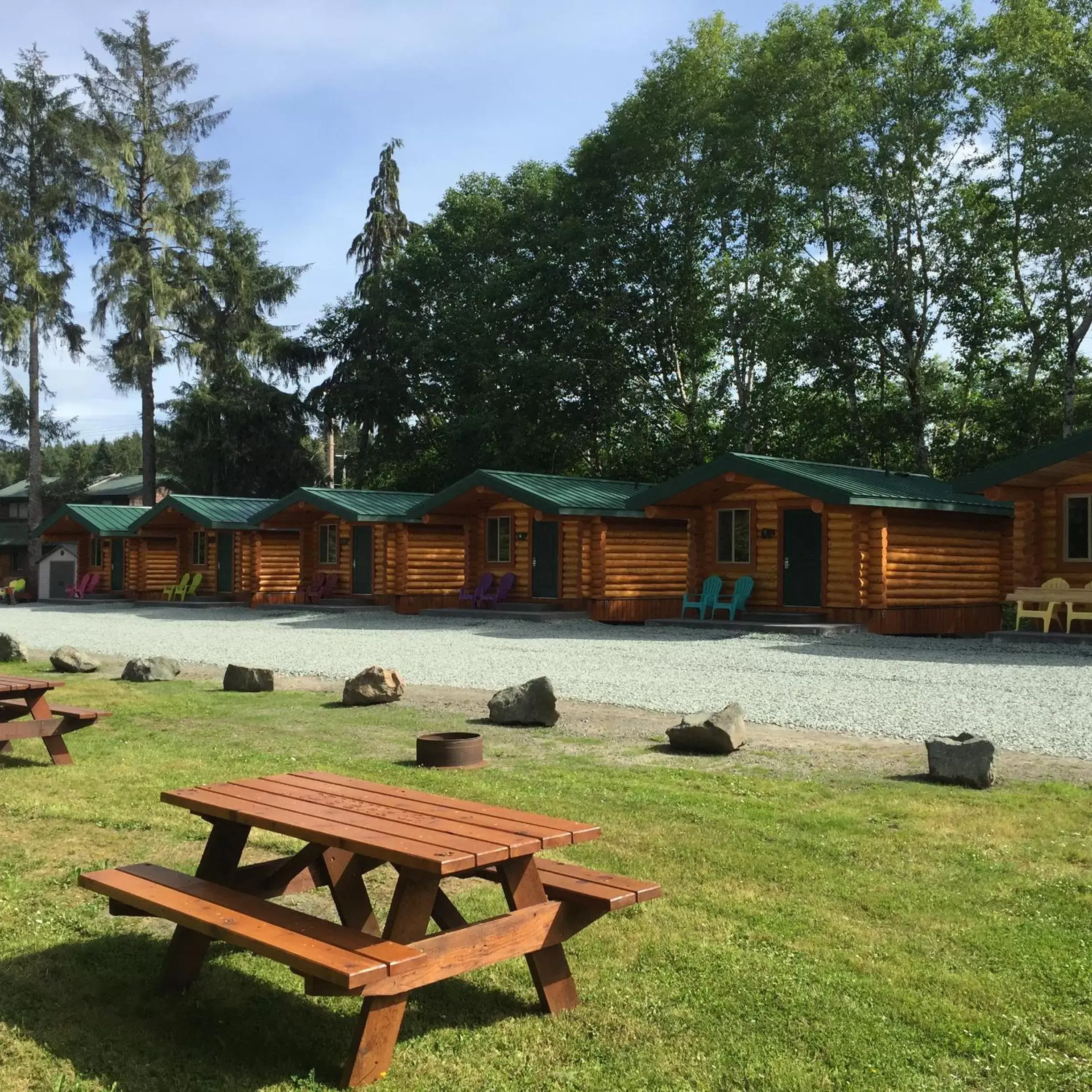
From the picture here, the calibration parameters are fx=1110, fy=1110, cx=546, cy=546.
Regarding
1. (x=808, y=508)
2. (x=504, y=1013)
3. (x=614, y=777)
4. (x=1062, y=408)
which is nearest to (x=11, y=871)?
(x=504, y=1013)

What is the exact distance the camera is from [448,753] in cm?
A: 699

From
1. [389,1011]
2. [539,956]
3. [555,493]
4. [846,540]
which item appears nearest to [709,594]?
[846,540]

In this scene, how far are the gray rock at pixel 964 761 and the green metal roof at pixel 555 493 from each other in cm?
1530

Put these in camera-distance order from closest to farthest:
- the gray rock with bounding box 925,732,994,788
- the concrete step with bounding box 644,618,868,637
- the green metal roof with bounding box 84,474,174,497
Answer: the gray rock with bounding box 925,732,994,788 → the concrete step with bounding box 644,618,868,637 → the green metal roof with bounding box 84,474,174,497

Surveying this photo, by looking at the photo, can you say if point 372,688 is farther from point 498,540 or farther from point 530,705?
point 498,540

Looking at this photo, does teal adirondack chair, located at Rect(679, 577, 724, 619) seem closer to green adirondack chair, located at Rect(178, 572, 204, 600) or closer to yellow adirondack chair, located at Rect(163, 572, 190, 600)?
green adirondack chair, located at Rect(178, 572, 204, 600)

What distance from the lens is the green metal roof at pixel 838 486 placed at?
18266 mm

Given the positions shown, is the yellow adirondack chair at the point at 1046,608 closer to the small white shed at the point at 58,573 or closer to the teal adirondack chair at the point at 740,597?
the teal adirondack chair at the point at 740,597

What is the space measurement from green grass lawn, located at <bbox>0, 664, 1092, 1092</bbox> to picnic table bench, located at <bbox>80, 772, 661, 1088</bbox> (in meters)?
0.21

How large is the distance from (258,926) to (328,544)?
86.6 feet

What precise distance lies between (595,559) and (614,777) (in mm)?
15759

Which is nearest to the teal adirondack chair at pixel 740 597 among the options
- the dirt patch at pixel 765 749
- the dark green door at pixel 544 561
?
the dark green door at pixel 544 561

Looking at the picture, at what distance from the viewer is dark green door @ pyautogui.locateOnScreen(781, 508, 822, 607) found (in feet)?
63.9

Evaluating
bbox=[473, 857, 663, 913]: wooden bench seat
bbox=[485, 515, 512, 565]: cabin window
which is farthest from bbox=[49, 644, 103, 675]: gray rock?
bbox=[485, 515, 512, 565]: cabin window
